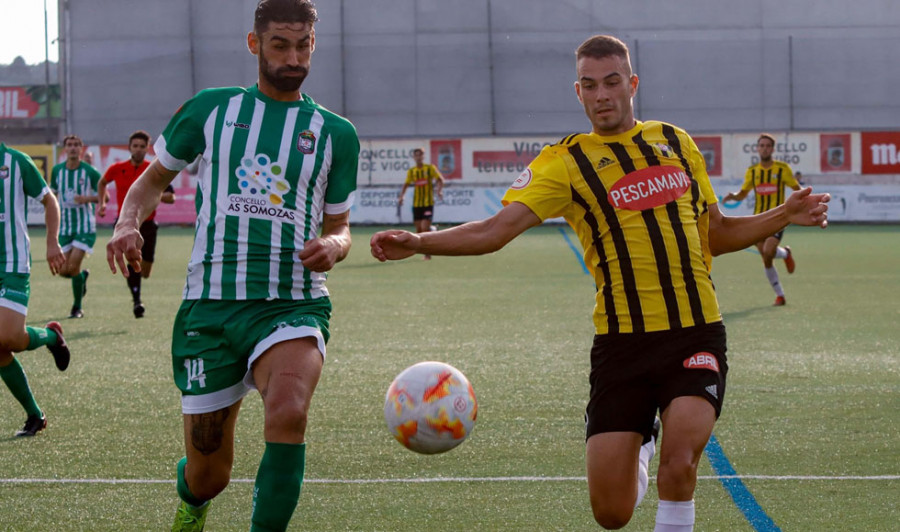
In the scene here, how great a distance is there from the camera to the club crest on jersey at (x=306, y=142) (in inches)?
175

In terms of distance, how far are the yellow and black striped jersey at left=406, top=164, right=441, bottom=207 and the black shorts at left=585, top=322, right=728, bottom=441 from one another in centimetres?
1955

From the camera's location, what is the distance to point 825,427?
6969 millimetres

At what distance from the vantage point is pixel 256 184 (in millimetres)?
4363

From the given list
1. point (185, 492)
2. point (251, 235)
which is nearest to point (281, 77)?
point (251, 235)

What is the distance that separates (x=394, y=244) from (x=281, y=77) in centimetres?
85

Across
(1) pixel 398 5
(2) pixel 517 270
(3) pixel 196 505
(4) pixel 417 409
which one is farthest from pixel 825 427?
(1) pixel 398 5

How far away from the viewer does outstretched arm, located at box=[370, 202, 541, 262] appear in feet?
13.6

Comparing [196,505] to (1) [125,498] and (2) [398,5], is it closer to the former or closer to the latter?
(1) [125,498]

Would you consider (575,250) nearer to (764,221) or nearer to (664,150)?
(764,221)

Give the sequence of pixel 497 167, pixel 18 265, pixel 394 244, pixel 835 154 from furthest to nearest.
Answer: pixel 497 167
pixel 835 154
pixel 18 265
pixel 394 244

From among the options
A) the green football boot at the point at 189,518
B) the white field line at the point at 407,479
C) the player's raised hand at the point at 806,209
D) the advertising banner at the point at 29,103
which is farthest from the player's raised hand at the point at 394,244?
the advertising banner at the point at 29,103

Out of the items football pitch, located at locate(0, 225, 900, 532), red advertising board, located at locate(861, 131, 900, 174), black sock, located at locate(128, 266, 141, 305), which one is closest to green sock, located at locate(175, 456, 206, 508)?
football pitch, located at locate(0, 225, 900, 532)

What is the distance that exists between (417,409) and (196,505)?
974 millimetres

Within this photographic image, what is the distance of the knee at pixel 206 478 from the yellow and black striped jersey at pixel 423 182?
19540 mm
